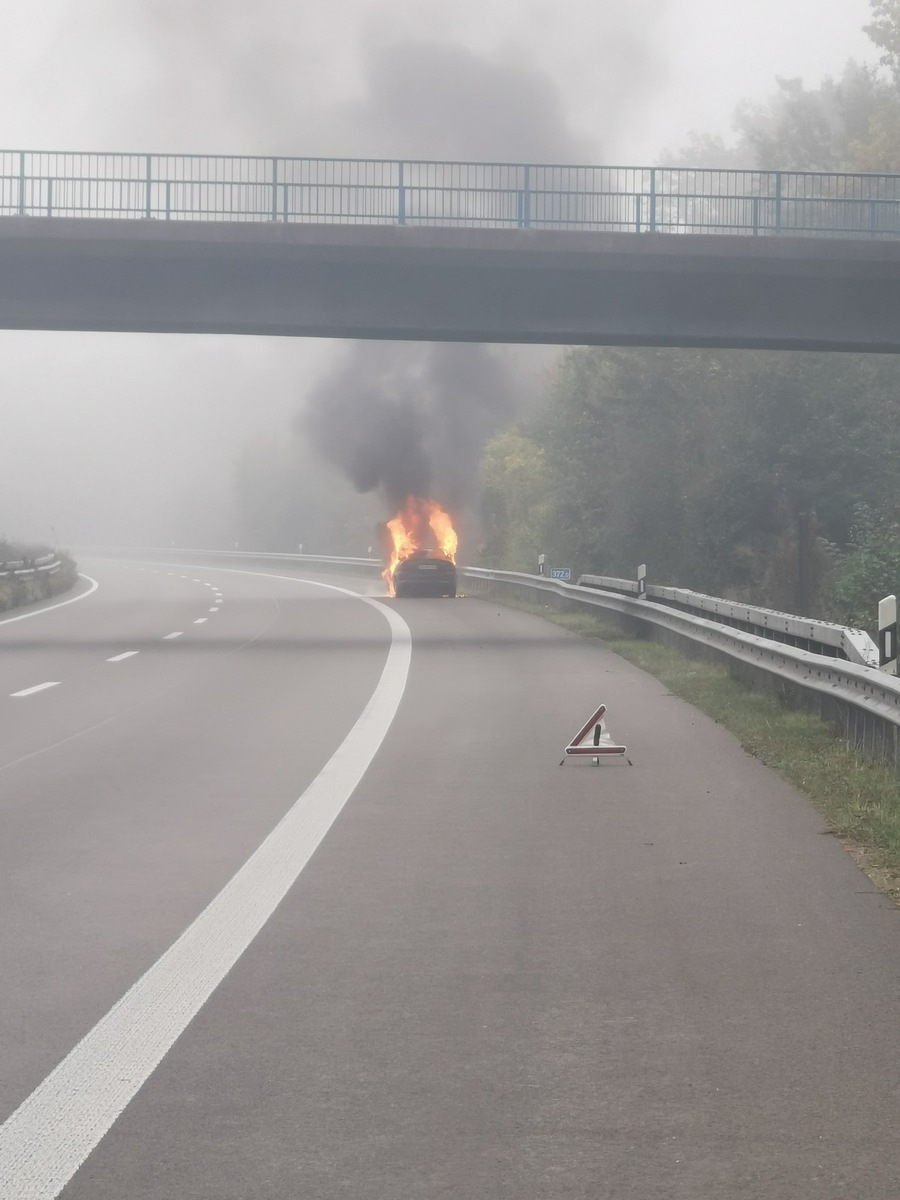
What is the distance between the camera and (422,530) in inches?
2228

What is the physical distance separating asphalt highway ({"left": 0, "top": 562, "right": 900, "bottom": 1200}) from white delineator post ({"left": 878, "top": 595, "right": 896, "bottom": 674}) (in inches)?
49.4

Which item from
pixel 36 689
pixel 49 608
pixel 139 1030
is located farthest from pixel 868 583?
pixel 139 1030

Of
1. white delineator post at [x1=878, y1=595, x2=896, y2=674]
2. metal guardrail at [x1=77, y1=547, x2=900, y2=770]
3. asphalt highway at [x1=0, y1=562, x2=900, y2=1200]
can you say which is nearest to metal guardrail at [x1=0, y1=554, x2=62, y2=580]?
metal guardrail at [x1=77, y1=547, x2=900, y2=770]

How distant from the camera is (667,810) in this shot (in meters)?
9.45

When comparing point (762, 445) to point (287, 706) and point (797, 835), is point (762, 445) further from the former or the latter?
point (797, 835)

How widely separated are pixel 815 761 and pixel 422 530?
4566 centimetres

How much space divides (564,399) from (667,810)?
46963mm

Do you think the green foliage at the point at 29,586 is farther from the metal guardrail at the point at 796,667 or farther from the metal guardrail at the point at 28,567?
the metal guardrail at the point at 796,667

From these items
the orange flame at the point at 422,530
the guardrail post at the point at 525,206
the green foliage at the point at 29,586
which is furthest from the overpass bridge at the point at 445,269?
the orange flame at the point at 422,530

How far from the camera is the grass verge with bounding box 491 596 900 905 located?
328 inches

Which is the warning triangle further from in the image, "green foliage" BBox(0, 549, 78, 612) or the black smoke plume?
the black smoke plume

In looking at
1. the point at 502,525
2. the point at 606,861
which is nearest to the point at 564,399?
the point at 502,525

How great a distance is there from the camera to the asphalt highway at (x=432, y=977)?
4051 mm

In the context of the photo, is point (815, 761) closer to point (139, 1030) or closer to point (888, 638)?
point (888, 638)
